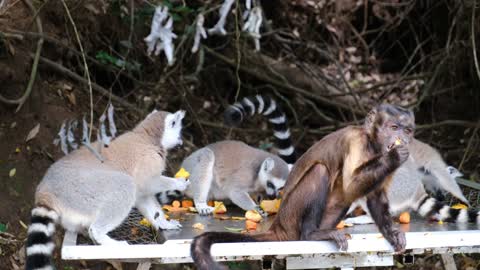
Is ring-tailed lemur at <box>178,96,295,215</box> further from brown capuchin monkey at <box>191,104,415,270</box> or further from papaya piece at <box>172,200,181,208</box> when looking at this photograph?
brown capuchin monkey at <box>191,104,415,270</box>

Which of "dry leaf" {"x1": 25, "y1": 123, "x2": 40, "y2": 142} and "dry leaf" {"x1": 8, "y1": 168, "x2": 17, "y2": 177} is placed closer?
"dry leaf" {"x1": 8, "y1": 168, "x2": 17, "y2": 177}

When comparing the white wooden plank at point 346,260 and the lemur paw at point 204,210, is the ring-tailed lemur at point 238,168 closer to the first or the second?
the lemur paw at point 204,210

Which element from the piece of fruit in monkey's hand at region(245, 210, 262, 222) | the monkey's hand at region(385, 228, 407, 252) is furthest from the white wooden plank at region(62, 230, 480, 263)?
the piece of fruit in monkey's hand at region(245, 210, 262, 222)

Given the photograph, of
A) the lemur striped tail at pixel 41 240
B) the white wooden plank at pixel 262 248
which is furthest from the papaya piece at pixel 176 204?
the white wooden plank at pixel 262 248

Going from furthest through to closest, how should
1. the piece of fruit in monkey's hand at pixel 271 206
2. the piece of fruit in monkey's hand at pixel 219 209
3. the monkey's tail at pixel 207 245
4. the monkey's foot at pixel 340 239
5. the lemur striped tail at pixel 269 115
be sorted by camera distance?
the lemur striped tail at pixel 269 115
the piece of fruit in monkey's hand at pixel 219 209
the piece of fruit in monkey's hand at pixel 271 206
the monkey's foot at pixel 340 239
the monkey's tail at pixel 207 245

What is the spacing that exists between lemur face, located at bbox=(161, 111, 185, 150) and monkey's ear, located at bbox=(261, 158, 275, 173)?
3.92 ft

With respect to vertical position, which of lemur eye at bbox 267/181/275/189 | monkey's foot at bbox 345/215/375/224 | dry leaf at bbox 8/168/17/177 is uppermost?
dry leaf at bbox 8/168/17/177

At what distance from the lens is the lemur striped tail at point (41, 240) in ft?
16.4

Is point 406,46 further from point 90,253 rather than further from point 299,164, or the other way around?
point 90,253

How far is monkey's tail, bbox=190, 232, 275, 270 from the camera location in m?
4.52

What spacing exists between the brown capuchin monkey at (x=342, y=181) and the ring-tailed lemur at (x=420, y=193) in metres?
0.37

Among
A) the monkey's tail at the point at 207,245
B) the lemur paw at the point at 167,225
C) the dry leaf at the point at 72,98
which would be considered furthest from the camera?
the dry leaf at the point at 72,98

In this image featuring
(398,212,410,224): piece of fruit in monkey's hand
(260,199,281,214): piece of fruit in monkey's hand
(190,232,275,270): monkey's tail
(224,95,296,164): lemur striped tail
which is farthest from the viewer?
(224,95,296,164): lemur striped tail

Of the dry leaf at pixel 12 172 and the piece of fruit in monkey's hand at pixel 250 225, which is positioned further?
the dry leaf at pixel 12 172
